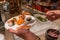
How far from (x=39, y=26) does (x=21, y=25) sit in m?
0.20

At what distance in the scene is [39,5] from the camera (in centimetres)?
161

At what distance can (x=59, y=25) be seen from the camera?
3.04 feet

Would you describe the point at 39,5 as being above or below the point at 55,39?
below

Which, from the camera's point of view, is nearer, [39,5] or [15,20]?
[15,20]

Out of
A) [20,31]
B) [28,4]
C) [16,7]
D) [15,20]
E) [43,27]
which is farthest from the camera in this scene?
[28,4]

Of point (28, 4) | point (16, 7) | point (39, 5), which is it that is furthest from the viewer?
point (39, 5)

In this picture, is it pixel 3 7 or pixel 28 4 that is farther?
pixel 28 4

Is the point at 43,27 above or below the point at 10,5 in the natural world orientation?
below

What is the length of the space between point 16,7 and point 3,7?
9 centimetres

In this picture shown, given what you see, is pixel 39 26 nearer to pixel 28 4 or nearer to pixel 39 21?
pixel 39 21

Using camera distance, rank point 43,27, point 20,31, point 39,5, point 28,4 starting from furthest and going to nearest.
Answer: point 39,5 < point 28,4 < point 43,27 < point 20,31

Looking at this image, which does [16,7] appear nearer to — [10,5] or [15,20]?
[10,5]

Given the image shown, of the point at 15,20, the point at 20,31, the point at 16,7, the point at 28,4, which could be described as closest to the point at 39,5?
the point at 28,4

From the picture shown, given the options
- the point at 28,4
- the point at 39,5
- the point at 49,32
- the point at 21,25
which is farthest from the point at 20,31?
the point at 39,5
